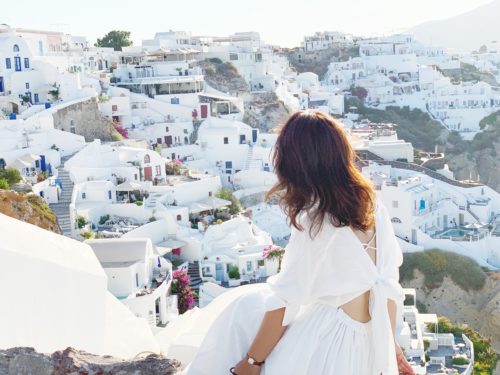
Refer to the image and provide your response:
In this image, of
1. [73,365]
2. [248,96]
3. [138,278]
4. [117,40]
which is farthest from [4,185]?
[117,40]

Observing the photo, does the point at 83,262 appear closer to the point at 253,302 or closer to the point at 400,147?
the point at 253,302

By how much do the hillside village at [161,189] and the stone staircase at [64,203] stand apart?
0.18 feet

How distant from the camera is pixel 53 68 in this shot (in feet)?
95.3

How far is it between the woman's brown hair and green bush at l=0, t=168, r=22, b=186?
1756cm

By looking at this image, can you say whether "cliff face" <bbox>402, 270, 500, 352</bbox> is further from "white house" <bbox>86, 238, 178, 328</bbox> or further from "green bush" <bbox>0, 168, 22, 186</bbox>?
"green bush" <bbox>0, 168, 22, 186</bbox>

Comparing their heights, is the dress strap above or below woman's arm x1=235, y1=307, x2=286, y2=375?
above

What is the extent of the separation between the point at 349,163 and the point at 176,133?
28262 mm

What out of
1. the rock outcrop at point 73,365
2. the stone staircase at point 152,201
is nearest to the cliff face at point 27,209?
the stone staircase at point 152,201

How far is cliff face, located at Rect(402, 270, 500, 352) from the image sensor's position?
2303 centimetres

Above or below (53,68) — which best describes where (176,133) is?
below

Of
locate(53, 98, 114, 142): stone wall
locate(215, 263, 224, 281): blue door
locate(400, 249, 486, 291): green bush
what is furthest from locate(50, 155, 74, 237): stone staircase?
locate(400, 249, 486, 291): green bush

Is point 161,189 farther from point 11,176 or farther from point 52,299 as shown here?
point 52,299

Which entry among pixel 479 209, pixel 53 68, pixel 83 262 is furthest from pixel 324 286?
pixel 53 68

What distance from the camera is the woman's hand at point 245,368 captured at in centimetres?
297
